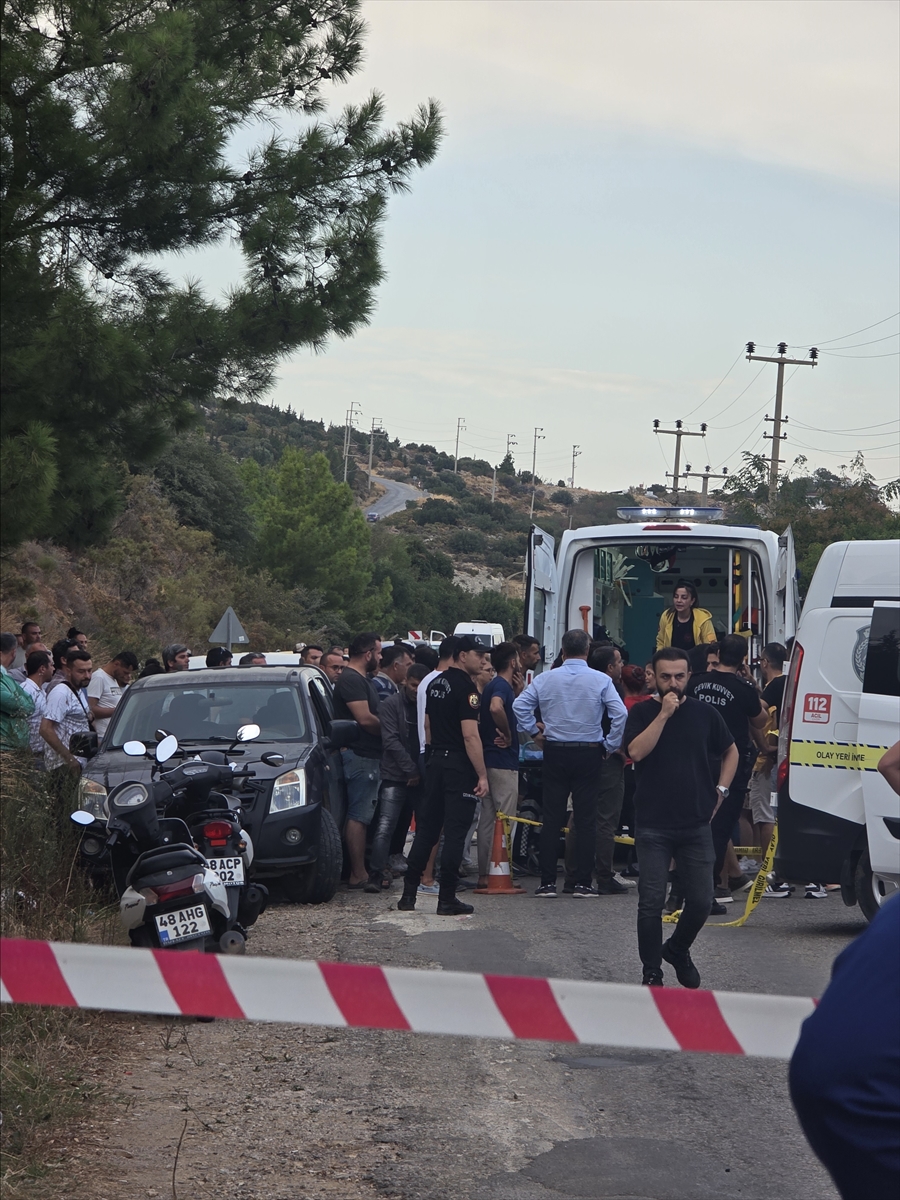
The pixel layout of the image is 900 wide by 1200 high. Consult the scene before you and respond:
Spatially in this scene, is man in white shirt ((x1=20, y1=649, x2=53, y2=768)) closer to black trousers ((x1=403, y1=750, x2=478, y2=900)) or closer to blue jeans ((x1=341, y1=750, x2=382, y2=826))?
blue jeans ((x1=341, y1=750, x2=382, y2=826))

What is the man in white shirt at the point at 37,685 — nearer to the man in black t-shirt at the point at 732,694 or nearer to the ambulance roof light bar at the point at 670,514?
the man in black t-shirt at the point at 732,694

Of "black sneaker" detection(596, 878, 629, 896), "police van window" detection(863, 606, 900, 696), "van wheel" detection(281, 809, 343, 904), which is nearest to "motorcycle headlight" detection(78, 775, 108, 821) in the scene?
"van wheel" detection(281, 809, 343, 904)

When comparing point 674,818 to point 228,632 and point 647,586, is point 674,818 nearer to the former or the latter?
point 647,586

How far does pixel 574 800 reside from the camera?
1180 centimetres

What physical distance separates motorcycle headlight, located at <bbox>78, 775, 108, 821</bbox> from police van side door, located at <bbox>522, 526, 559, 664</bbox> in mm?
5989

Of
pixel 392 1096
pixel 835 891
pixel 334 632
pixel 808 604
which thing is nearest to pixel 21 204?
pixel 808 604

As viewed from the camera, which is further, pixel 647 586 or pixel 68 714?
pixel 647 586

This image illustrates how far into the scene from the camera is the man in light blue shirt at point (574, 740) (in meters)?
11.6

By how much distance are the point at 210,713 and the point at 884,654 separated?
503cm

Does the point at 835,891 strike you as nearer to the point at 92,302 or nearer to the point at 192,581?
the point at 92,302

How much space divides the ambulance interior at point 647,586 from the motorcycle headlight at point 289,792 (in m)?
5.99

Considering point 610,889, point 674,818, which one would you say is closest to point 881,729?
point 674,818

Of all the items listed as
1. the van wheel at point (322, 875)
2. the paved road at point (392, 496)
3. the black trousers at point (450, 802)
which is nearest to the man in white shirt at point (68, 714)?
the van wheel at point (322, 875)

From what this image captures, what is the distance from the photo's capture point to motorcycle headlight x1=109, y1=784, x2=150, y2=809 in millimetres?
7352
